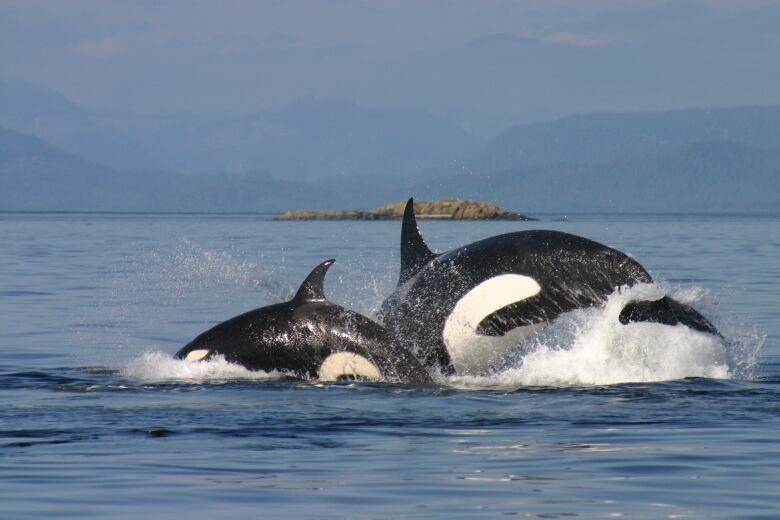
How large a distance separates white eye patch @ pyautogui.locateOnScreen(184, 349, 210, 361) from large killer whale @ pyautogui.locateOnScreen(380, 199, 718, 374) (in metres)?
1.98

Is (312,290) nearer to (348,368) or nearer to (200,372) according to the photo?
(348,368)

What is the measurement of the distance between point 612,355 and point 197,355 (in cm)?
394

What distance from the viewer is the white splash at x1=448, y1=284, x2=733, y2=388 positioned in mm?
13242

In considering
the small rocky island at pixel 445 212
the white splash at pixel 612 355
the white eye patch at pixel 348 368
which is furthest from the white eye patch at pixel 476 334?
the small rocky island at pixel 445 212

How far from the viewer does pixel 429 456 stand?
31.1 feet

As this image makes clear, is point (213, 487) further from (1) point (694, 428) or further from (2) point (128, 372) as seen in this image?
(2) point (128, 372)

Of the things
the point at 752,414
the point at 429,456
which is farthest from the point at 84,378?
the point at 752,414

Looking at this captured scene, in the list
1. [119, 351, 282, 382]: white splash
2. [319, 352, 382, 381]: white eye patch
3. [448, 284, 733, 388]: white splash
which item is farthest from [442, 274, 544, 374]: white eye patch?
[119, 351, 282, 382]: white splash

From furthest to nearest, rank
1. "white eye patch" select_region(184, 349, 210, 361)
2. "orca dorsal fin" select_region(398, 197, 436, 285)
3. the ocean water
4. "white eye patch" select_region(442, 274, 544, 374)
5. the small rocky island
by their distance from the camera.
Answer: the small rocky island < "orca dorsal fin" select_region(398, 197, 436, 285) < "white eye patch" select_region(442, 274, 544, 374) < "white eye patch" select_region(184, 349, 210, 361) < the ocean water

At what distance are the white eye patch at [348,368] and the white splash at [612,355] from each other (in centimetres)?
91

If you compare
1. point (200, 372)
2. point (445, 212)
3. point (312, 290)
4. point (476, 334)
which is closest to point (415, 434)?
point (312, 290)

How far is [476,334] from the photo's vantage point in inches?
543

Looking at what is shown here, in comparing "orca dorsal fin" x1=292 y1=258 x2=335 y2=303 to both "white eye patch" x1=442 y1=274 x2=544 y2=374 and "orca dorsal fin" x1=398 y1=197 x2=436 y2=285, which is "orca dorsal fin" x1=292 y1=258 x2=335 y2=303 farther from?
"orca dorsal fin" x1=398 y1=197 x2=436 y2=285

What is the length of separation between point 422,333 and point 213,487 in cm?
570
